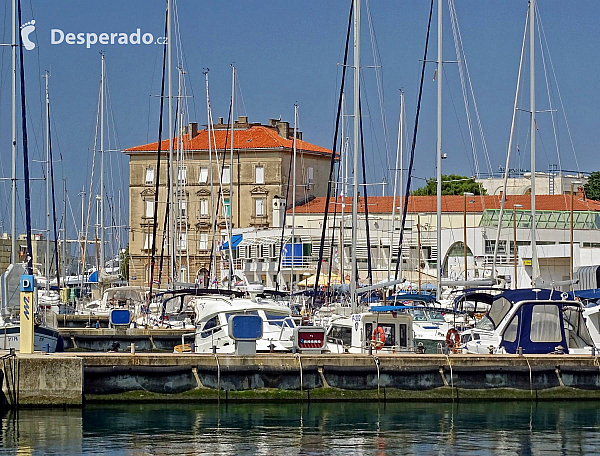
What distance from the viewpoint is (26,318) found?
25.8 meters

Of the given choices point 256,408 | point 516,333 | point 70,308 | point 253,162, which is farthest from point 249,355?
point 253,162

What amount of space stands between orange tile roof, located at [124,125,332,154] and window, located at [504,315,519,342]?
74625mm

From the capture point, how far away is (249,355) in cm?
2678

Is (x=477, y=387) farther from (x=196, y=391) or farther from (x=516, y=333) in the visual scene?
(x=196, y=391)

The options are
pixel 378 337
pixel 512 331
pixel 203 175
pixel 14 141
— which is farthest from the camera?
pixel 203 175

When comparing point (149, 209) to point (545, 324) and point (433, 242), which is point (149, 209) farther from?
point (545, 324)

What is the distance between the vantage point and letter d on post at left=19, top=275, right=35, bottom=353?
2573 centimetres

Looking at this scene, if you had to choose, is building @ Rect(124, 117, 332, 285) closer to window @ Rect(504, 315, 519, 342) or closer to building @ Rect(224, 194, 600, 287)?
building @ Rect(224, 194, 600, 287)

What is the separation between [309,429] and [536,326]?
26.2 ft

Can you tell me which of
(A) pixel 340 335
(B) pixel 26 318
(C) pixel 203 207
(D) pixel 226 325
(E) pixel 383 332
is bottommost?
(A) pixel 340 335

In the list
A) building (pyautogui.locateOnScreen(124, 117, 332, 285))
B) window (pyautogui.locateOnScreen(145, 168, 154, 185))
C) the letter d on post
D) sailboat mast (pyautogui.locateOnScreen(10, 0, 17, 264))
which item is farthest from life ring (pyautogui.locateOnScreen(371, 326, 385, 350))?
window (pyautogui.locateOnScreen(145, 168, 154, 185))

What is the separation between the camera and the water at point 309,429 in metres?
21.6

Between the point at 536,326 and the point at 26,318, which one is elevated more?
the point at 26,318

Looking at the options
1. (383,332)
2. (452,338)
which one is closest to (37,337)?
(383,332)
